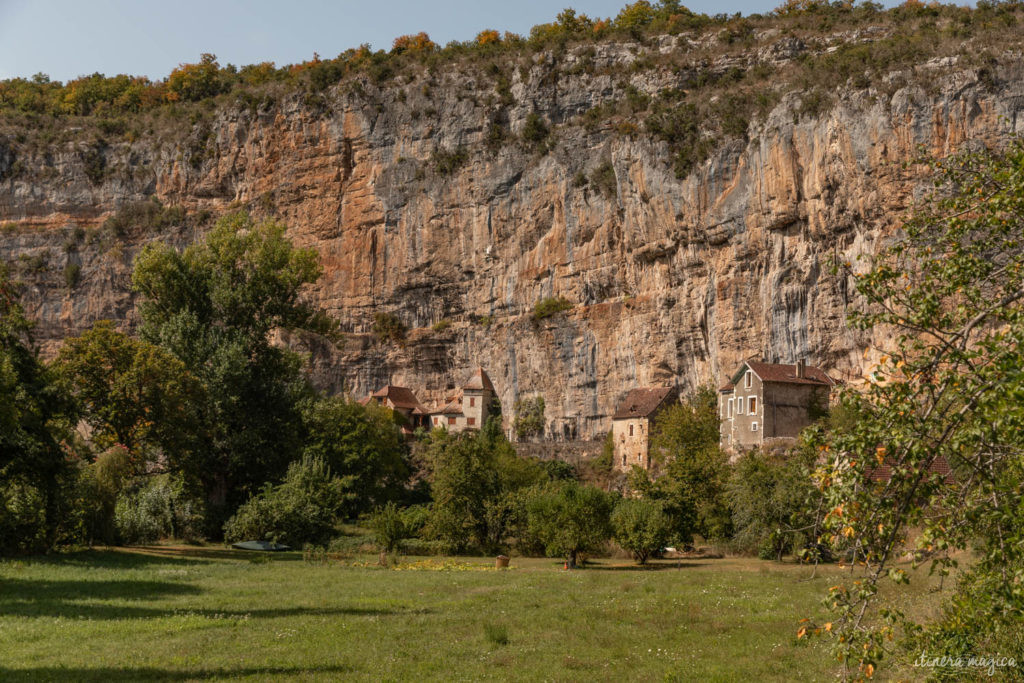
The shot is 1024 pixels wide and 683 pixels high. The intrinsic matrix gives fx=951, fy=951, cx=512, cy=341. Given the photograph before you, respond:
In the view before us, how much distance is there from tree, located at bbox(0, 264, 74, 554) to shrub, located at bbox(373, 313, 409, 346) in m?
46.4

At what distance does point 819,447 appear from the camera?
7.04 m

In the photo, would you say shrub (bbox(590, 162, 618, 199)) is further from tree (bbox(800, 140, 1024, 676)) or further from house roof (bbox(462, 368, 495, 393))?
tree (bbox(800, 140, 1024, 676))

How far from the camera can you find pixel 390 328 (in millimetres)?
73062

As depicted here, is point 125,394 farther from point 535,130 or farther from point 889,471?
point 535,130

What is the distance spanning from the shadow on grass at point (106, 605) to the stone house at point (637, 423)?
37.1m

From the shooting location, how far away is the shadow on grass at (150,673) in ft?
36.3

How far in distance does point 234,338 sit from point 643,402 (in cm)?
2442

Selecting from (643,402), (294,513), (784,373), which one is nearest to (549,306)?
(643,402)

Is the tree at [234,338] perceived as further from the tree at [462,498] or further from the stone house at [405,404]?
the stone house at [405,404]

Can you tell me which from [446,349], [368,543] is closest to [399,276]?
[446,349]

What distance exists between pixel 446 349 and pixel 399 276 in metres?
6.76

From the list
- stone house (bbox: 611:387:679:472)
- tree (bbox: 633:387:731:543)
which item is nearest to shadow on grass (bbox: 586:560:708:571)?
tree (bbox: 633:387:731:543)

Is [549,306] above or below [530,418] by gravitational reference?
above

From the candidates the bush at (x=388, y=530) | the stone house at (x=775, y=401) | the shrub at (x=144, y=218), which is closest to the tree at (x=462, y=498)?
the bush at (x=388, y=530)
